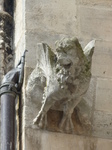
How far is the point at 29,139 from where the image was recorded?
20.7 feet

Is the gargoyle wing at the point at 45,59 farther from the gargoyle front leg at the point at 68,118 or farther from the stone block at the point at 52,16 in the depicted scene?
the stone block at the point at 52,16

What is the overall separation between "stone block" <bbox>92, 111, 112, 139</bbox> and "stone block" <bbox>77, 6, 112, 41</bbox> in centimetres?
58

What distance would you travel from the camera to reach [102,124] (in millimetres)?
6555

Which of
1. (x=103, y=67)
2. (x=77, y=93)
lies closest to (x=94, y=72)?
(x=103, y=67)

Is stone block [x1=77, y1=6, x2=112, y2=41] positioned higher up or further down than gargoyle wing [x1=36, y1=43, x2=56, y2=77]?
higher up

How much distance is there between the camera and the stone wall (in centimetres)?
637

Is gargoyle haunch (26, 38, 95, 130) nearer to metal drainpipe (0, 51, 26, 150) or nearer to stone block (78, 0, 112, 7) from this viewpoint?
metal drainpipe (0, 51, 26, 150)

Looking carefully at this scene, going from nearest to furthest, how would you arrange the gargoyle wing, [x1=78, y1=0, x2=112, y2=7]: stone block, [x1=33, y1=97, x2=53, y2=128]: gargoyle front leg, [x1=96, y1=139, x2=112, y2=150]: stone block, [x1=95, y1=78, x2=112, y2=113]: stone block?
the gargoyle wing, [x1=33, y1=97, x2=53, y2=128]: gargoyle front leg, [x1=96, y1=139, x2=112, y2=150]: stone block, [x1=95, y1=78, x2=112, y2=113]: stone block, [x1=78, y1=0, x2=112, y2=7]: stone block

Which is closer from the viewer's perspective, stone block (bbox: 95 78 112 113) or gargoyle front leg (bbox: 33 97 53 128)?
gargoyle front leg (bbox: 33 97 53 128)

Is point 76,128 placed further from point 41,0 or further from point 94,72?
point 41,0

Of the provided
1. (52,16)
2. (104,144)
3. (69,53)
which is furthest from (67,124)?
(52,16)

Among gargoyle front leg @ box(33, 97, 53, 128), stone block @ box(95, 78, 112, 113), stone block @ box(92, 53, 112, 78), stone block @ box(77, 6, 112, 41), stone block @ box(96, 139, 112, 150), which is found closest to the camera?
gargoyle front leg @ box(33, 97, 53, 128)

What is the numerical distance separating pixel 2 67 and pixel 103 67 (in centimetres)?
74

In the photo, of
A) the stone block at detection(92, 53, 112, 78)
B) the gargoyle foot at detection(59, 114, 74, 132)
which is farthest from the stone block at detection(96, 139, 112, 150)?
the stone block at detection(92, 53, 112, 78)
